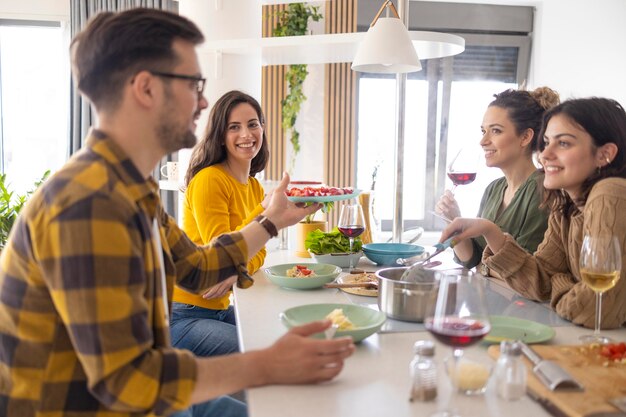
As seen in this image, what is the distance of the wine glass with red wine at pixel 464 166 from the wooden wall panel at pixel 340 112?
2.74 m

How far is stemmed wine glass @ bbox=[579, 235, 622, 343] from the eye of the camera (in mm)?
1373

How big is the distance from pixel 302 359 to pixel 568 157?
106cm

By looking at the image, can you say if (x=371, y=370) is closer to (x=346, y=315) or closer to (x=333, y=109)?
(x=346, y=315)

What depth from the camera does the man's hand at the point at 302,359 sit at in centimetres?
112

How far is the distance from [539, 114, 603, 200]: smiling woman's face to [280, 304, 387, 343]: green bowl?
0.72 metres

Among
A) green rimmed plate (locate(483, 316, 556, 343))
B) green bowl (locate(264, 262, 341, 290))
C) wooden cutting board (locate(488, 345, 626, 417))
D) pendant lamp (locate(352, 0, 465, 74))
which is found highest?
pendant lamp (locate(352, 0, 465, 74))

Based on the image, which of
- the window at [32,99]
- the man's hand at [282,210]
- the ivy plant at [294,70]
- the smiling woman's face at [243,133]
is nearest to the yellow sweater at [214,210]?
the smiling woman's face at [243,133]

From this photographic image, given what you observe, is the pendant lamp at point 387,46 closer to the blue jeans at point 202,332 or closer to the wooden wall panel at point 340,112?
the blue jeans at point 202,332

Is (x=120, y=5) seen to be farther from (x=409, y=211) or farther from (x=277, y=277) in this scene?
(x=277, y=277)

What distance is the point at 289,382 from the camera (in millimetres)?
1138

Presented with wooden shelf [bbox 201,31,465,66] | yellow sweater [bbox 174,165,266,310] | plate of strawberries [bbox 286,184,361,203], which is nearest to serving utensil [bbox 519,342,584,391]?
plate of strawberries [bbox 286,184,361,203]

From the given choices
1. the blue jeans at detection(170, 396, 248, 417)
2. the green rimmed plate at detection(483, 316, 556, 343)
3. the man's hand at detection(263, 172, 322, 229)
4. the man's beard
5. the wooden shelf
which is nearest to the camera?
the man's beard

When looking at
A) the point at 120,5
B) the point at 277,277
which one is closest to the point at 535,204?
the point at 277,277

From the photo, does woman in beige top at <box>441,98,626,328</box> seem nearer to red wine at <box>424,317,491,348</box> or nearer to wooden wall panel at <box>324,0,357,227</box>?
red wine at <box>424,317,491,348</box>
